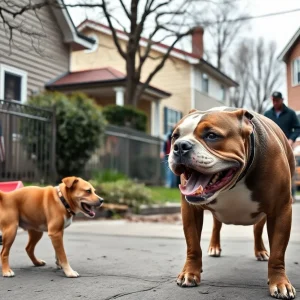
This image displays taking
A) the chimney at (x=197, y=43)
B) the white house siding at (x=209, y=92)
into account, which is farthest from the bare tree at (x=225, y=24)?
the white house siding at (x=209, y=92)

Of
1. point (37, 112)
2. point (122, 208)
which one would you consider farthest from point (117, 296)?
point (37, 112)

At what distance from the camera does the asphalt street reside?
3.20 metres

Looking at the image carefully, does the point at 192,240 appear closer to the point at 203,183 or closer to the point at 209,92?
the point at 203,183

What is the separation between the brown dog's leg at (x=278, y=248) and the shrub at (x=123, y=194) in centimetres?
660

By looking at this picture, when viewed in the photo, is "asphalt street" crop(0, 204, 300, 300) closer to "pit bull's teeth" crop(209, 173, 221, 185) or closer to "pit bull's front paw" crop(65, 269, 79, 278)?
"pit bull's front paw" crop(65, 269, 79, 278)

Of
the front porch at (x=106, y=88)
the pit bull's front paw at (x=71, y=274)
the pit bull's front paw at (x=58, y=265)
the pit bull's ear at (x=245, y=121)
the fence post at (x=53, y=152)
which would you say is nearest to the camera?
the pit bull's ear at (x=245, y=121)

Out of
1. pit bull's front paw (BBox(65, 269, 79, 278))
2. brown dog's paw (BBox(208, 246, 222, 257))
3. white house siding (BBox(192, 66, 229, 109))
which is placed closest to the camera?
pit bull's front paw (BBox(65, 269, 79, 278))

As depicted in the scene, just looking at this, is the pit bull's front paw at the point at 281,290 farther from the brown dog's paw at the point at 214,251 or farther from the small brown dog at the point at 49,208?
the brown dog's paw at the point at 214,251

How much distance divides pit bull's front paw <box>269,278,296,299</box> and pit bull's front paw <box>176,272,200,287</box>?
51 cm

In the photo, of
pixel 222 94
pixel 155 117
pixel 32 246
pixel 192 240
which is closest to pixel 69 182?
pixel 32 246

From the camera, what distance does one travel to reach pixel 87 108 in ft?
38.0

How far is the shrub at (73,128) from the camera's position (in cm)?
1109

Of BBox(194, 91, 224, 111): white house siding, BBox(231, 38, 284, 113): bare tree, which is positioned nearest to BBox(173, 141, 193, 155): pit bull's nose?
BBox(231, 38, 284, 113): bare tree

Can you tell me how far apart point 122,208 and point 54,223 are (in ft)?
18.9
